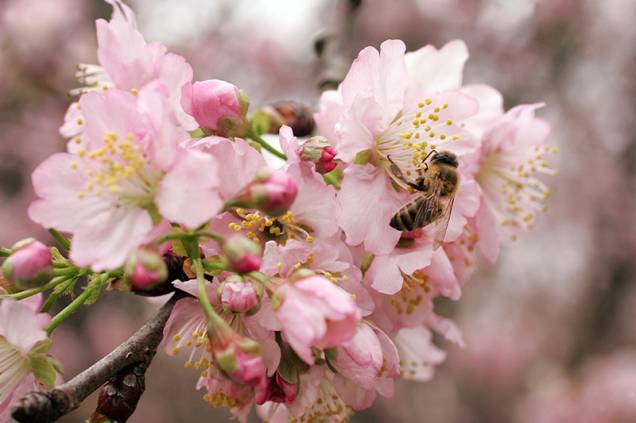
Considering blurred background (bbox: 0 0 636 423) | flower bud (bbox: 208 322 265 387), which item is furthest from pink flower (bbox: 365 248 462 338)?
blurred background (bbox: 0 0 636 423)

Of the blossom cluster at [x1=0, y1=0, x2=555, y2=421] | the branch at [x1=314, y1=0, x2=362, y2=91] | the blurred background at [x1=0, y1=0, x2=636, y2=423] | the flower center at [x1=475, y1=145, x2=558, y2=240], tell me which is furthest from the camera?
the blurred background at [x1=0, y1=0, x2=636, y2=423]

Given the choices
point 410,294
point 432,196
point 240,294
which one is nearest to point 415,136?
point 432,196

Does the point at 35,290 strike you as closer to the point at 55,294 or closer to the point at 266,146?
the point at 55,294

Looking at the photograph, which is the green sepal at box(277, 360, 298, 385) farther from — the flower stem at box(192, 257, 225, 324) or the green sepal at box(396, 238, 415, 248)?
the green sepal at box(396, 238, 415, 248)

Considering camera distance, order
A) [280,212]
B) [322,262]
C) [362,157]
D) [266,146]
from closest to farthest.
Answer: [280,212]
[322,262]
[362,157]
[266,146]

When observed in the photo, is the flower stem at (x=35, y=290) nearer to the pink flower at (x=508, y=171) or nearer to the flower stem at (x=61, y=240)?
the flower stem at (x=61, y=240)

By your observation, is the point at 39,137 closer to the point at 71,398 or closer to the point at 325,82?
the point at 325,82

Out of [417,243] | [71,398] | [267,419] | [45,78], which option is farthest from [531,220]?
[45,78]

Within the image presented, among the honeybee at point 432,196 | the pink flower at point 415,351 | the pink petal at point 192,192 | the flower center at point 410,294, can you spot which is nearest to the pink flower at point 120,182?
the pink petal at point 192,192
